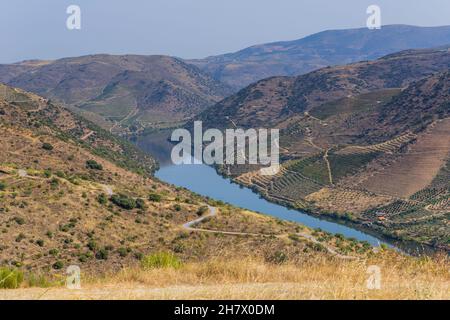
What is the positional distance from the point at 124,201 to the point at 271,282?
1492 inches

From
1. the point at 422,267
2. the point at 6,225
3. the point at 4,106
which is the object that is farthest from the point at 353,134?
the point at 422,267

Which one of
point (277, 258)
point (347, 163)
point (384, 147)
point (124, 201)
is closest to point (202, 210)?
point (124, 201)

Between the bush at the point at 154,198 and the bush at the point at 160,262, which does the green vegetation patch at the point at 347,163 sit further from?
the bush at the point at 160,262

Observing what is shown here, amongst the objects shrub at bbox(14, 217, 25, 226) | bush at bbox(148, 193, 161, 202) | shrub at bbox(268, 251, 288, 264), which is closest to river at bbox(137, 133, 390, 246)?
bush at bbox(148, 193, 161, 202)

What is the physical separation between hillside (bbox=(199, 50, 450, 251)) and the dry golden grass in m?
56.7

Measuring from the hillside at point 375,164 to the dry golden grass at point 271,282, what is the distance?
186 ft

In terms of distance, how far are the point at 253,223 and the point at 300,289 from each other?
1572 inches

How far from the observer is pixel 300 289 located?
5.89 m

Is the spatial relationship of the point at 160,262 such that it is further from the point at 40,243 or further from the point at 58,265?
the point at 40,243

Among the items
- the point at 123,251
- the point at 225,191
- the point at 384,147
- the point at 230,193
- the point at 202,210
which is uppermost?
the point at 384,147

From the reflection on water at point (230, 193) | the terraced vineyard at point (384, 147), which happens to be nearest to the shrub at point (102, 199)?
A: the reflection on water at point (230, 193)

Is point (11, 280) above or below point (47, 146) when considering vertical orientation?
above

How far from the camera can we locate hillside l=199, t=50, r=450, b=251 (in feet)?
243

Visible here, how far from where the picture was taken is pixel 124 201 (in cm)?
4391
